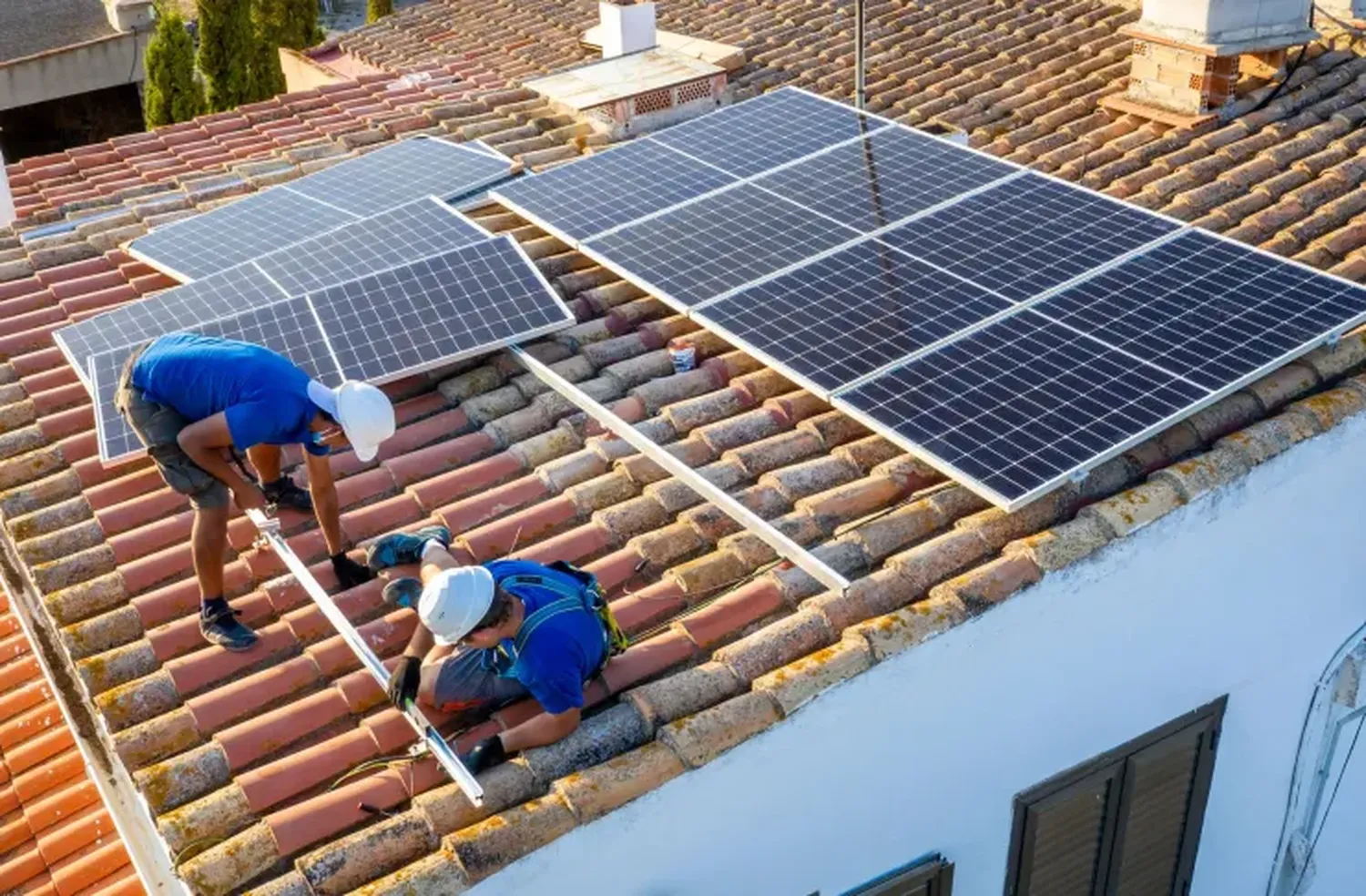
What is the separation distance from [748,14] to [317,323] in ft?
30.1

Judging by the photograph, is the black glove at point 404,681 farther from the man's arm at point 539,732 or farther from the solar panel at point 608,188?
the solar panel at point 608,188

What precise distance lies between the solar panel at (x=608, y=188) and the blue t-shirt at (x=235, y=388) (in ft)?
9.91

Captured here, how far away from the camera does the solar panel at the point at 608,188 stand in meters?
9.98

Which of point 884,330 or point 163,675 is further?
point 884,330

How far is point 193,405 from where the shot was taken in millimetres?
7297

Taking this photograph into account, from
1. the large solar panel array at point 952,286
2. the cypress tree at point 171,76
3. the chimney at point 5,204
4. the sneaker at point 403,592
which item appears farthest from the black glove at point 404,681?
the cypress tree at point 171,76

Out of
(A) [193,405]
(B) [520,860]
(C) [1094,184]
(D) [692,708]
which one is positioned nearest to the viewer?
(B) [520,860]

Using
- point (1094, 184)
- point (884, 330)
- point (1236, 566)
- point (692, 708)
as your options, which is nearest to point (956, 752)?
point (692, 708)

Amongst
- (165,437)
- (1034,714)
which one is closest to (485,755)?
(165,437)

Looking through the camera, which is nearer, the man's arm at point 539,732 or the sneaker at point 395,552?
the man's arm at point 539,732

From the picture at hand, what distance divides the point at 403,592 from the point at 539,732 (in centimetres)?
128

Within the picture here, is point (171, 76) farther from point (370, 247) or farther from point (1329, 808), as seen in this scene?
point (1329, 808)

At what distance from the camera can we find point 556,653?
6125 mm

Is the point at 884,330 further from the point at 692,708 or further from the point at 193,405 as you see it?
the point at 193,405
